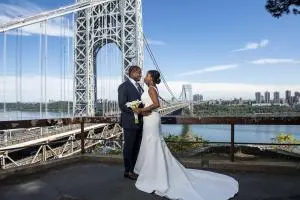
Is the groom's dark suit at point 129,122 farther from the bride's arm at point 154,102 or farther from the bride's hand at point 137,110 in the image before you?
the bride's arm at point 154,102

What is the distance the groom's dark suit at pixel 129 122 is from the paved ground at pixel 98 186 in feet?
1.01

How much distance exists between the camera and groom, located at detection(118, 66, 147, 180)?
15.1 feet

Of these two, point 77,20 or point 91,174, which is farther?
point 77,20

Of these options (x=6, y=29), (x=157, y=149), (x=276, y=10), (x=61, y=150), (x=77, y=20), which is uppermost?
(x=77, y=20)

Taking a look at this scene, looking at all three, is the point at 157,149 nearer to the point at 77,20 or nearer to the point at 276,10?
the point at 276,10

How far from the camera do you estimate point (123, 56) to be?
42438mm

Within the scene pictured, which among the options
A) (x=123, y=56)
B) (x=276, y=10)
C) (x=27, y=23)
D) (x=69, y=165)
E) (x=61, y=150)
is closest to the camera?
(x=69, y=165)

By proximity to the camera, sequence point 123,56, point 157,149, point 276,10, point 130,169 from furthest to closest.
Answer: point 123,56 < point 276,10 < point 130,169 < point 157,149

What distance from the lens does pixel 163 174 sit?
4.21 meters

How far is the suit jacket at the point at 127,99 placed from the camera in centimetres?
459

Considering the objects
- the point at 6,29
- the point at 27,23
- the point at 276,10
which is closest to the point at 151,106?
the point at 276,10

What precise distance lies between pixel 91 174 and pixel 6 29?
60.0 ft

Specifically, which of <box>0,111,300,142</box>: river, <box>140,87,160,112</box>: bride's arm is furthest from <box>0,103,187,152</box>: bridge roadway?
<box>140,87,160,112</box>: bride's arm

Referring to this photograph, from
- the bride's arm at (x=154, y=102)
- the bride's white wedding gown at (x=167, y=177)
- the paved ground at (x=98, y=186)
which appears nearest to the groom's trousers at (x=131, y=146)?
the bride's white wedding gown at (x=167, y=177)
